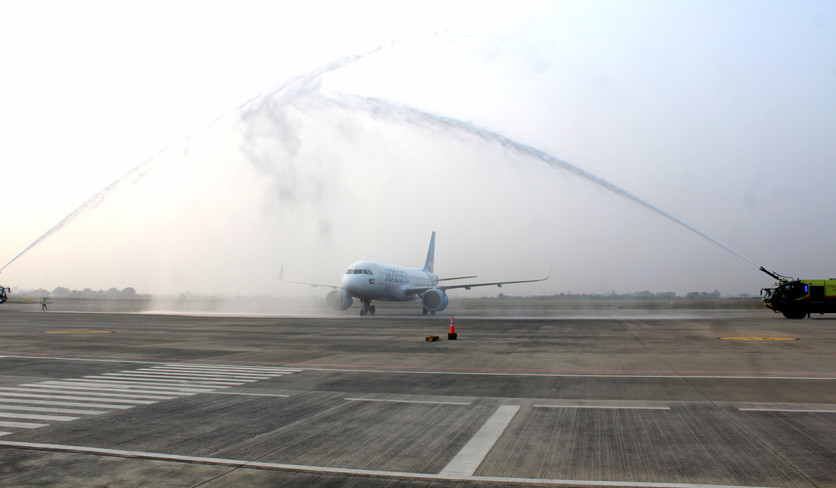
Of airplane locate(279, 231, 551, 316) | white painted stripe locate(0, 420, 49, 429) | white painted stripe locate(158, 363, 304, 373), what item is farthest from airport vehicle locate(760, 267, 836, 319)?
white painted stripe locate(0, 420, 49, 429)

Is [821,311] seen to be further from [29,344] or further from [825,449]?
[29,344]

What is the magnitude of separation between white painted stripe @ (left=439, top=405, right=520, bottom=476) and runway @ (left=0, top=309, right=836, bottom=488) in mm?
39

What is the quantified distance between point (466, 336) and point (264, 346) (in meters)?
10.1

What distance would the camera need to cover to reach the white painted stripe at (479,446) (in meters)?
6.91

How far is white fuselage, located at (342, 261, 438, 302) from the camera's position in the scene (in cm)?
4766

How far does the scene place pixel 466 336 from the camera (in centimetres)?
2823

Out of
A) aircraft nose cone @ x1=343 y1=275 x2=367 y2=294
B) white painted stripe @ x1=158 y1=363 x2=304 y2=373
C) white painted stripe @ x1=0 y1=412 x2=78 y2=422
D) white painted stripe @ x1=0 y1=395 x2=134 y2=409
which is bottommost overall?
white painted stripe @ x1=158 y1=363 x2=304 y2=373

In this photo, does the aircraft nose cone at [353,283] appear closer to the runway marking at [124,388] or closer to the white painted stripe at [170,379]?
the runway marking at [124,388]

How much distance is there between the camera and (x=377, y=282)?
48969 mm

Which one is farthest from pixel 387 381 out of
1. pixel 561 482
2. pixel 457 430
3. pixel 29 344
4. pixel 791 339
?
pixel 791 339

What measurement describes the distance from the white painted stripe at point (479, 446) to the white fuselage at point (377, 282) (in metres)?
37.5

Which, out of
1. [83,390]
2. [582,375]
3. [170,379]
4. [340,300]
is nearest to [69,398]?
[83,390]

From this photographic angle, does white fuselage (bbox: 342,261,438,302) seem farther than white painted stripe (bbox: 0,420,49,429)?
Yes

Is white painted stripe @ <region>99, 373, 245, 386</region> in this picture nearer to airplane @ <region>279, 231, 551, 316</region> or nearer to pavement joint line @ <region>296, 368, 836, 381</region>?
pavement joint line @ <region>296, 368, 836, 381</region>
